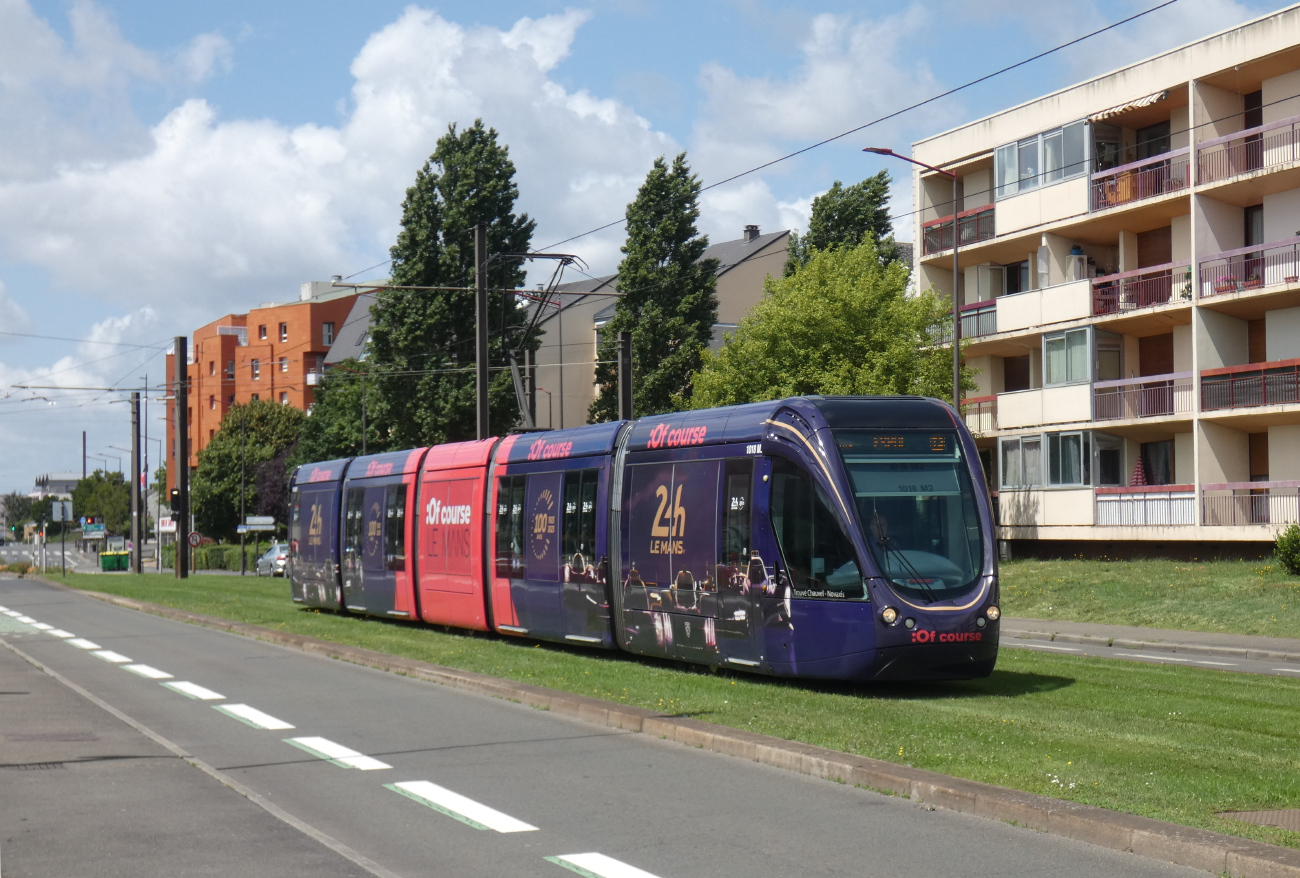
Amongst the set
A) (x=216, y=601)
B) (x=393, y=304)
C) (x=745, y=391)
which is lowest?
(x=216, y=601)

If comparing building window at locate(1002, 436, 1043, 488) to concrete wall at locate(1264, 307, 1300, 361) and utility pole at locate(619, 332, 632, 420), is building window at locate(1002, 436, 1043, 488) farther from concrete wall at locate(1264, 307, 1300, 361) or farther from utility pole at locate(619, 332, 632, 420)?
utility pole at locate(619, 332, 632, 420)

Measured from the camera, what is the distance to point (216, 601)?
34719mm

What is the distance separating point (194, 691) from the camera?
50.8ft

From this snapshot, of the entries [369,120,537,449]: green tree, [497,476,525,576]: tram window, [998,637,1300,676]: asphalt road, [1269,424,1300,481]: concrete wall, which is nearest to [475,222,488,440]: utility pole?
[497,476,525,576]: tram window

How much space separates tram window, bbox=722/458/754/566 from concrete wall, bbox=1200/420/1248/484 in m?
25.2

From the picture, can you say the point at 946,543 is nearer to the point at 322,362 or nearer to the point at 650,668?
the point at 650,668

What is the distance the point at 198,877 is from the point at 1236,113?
3719 cm

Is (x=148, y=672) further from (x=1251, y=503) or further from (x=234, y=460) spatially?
(x=234, y=460)

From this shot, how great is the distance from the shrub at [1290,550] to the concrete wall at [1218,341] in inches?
279

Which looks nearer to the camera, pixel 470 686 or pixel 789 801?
pixel 789 801

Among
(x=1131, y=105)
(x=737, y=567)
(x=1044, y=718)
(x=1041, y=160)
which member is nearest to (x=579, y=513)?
(x=737, y=567)

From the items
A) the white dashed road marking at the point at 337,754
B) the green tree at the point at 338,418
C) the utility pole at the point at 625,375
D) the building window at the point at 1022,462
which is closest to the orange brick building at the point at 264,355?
the green tree at the point at 338,418

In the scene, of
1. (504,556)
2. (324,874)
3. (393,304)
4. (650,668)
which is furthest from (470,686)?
(393,304)

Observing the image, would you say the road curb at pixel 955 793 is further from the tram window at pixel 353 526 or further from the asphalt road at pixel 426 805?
the tram window at pixel 353 526
